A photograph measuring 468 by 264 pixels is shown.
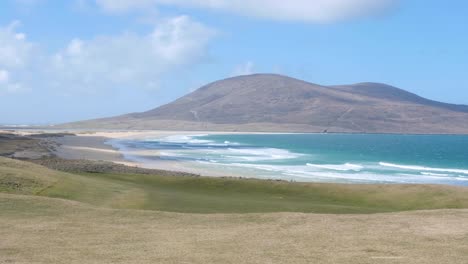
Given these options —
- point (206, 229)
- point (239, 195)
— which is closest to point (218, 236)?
point (206, 229)

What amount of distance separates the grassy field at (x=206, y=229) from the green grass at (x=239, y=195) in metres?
0.10

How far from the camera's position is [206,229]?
19859 millimetres

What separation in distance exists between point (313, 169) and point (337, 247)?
61645 mm

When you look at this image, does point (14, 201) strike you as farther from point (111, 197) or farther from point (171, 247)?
point (171, 247)

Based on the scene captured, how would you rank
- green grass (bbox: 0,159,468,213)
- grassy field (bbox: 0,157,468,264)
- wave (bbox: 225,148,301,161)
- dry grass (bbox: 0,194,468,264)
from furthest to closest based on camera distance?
wave (bbox: 225,148,301,161) → green grass (bbox: 0,159,468,213) → grassy field (bbox: 0,157,468,264) → dry grass (bbox: 0,194,468,264)

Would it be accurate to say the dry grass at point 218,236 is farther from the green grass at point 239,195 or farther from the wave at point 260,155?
the wave at point 260,155

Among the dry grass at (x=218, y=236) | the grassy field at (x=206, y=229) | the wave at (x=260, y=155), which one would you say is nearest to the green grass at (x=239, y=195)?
the grassy field at (x=206, y=229)

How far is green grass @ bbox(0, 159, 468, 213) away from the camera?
2762 centimetres

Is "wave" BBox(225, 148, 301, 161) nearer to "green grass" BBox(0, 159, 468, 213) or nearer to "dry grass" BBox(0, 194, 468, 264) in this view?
"green grass" BBox(0, 159, 468, 213)

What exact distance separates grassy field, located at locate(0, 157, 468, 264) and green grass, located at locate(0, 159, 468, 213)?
0.10 meters

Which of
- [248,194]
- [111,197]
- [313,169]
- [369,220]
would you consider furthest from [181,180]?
[313,169]

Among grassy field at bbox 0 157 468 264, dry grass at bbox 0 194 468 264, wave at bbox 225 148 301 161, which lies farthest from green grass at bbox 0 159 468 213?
wave at bbox 225 148 301 161

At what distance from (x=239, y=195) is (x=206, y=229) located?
14.8m

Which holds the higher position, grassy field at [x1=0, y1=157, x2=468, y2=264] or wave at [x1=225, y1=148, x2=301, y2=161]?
wave at [x1=225, y1=148, x2=301, y2=161]
